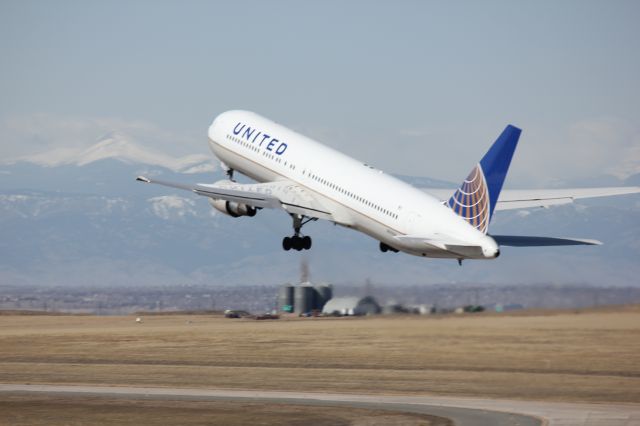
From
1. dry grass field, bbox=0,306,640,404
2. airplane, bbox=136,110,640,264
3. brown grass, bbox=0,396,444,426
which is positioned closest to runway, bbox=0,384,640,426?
brown grass, bbox=0,396,444,426

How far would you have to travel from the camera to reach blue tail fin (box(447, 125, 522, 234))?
2459 inches

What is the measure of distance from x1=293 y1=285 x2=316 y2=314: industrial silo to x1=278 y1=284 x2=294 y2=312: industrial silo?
92 cm

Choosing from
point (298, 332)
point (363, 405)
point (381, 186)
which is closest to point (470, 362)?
point (381, 186)

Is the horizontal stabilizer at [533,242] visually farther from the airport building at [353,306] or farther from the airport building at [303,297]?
the airport building at [303,297]

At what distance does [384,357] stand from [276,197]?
36.9 feet

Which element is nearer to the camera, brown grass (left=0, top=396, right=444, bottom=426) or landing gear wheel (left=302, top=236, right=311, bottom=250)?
brown grass (left=0, top=396, right=444, bottom=426)

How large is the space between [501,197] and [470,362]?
10789 millimetres

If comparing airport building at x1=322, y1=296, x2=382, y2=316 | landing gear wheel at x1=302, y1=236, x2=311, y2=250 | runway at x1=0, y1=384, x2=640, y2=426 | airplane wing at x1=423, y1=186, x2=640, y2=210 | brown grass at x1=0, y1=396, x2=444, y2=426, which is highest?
airplane wing at x1=423, y1=186, x2=640, y2=210

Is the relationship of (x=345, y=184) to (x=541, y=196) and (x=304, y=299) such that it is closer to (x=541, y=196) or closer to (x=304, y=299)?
(x=541, y=196)

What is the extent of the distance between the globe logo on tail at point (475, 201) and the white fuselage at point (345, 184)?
16.1 inches

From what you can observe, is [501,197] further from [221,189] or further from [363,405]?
[363,405]

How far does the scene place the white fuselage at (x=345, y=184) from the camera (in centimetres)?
6481

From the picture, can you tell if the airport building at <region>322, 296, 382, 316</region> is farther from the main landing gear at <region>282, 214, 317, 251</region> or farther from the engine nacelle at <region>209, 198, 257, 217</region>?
the engine nacelle at <region>209, 198, 257, 217</region>

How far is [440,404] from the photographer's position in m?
56.4
